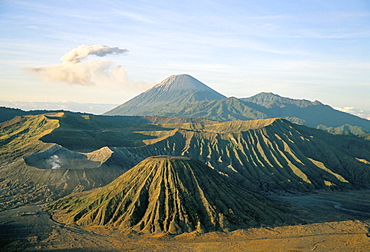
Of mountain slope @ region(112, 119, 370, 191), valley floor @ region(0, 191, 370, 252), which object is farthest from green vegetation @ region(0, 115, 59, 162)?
valley floor @ region(0, 191, 370, 252)

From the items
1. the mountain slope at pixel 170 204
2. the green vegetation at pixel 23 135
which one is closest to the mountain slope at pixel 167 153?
the green vegetation at pixel 23 135

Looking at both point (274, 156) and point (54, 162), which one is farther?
point (274, 156)

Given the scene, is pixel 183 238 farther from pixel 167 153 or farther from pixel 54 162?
pixel 167 153

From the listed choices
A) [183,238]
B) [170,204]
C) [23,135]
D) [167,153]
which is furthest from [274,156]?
[23,135]

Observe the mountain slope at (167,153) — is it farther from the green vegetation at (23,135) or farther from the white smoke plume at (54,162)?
the white smoke plume at (54,162)

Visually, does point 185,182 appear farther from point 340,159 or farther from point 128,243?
point 340,159
